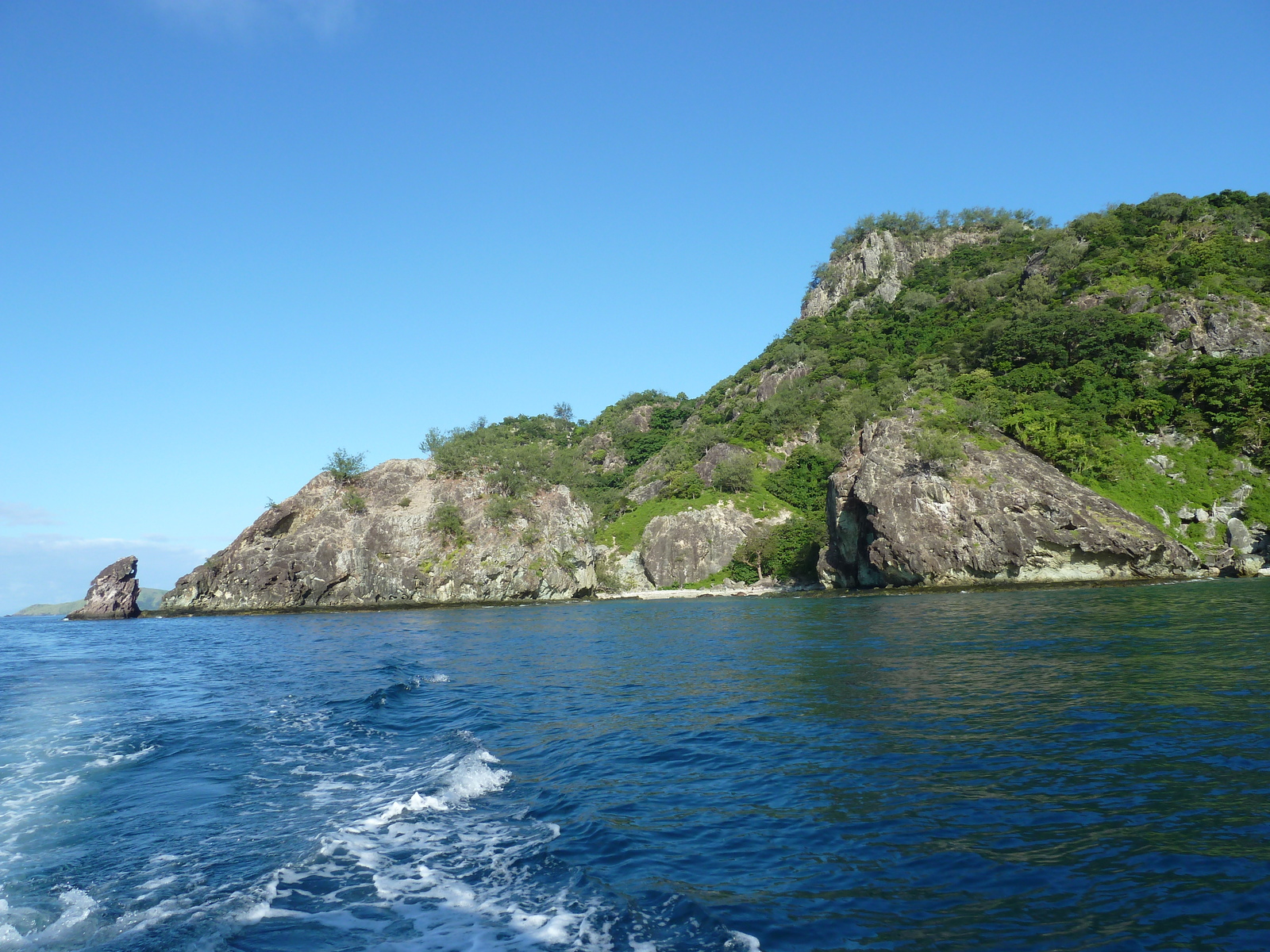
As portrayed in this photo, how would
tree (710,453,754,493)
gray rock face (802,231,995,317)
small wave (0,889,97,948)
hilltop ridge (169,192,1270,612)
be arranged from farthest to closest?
gray rock face (802,231,995,317)
tree (710,453,754,493)
hilltop ridge (169,192,1270,612)
small wave (0,889,97,948)

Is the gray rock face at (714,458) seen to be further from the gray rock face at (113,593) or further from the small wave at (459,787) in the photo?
the small wave at (459,787)

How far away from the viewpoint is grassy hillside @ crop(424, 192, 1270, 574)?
214 feet

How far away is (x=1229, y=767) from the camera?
1060 centimetres

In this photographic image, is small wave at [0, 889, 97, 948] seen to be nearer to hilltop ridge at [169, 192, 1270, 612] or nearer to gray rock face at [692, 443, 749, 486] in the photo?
hilltop ridge at [169, 192, 1270, 612]

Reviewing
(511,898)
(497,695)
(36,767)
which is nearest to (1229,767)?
(511,898)

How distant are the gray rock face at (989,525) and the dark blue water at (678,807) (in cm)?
3704

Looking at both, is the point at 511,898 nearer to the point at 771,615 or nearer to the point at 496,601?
the point at 771,615

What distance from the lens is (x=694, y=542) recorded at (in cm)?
9550

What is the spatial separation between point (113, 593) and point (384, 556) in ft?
129

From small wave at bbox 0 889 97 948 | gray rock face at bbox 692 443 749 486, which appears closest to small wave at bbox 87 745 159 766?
small wave at bbox 0 889 97 948

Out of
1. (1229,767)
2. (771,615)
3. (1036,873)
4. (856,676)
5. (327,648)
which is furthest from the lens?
(771,615)

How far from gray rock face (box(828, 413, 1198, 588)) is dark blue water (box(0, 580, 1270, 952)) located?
3704cm

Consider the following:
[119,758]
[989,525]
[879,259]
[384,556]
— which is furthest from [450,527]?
[879,259]

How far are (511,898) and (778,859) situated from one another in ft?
10.8
